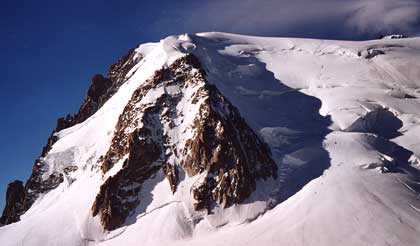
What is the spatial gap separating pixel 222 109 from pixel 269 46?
43.6m

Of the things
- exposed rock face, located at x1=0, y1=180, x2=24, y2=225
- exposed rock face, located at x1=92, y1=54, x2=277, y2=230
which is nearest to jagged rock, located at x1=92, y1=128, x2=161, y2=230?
exposed rock face, located at x1=92, y1=54, x2=277, y2=230

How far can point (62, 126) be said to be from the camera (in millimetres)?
125000

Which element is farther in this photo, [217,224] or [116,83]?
[116,83]

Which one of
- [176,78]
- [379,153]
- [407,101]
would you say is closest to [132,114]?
[176,78]

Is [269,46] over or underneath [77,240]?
over

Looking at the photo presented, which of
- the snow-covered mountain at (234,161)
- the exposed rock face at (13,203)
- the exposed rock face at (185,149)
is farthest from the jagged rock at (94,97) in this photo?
the exposed rock face at (185,149)

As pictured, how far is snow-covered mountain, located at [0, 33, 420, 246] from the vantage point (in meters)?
72.9

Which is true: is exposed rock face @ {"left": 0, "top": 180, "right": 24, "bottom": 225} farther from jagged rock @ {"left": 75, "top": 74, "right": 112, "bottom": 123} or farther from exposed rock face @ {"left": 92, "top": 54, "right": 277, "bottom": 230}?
exposed rock face @ {"left": 92, "top": 54, "right": 277, "bottom": 230}

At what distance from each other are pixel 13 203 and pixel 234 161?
50156 mm

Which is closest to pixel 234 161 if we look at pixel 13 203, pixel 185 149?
pixel 185 149

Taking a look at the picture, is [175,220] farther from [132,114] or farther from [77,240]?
[132,114]

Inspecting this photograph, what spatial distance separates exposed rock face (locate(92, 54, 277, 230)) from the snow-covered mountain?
0.22 meters

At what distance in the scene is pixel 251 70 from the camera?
114m

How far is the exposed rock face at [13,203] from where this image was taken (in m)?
98.8
